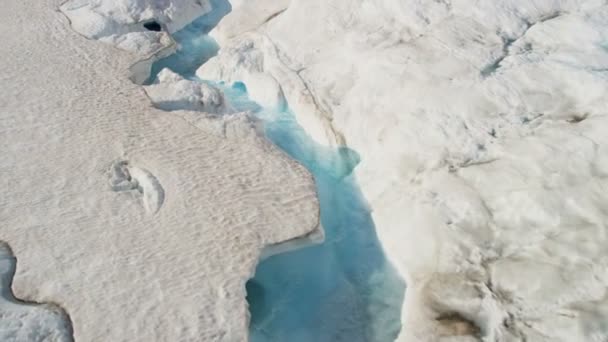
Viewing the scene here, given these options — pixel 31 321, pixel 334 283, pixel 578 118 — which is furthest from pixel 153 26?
pixel 578 118

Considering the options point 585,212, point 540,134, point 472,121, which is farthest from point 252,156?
point 585,212

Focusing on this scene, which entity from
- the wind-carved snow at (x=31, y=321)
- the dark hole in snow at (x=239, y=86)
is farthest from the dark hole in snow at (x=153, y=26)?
the wind-carved snow at (x=31, y=321)

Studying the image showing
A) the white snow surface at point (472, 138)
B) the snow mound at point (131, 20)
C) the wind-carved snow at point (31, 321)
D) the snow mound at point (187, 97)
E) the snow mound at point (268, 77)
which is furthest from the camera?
the snow mound at point (131, 20)

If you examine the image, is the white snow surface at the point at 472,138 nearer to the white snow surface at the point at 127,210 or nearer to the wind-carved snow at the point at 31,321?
the white snow surface at the point at 127,210

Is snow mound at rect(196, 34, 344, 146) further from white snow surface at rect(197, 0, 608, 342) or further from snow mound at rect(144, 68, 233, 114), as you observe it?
snow mound at rect(144, 68, 233, 114)

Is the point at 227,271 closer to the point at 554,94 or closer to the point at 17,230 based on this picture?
the point at 17,230

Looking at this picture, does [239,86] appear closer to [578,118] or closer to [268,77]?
[268,77]

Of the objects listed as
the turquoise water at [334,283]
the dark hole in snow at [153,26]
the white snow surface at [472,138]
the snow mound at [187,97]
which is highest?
the white snow surface at [472,138]
